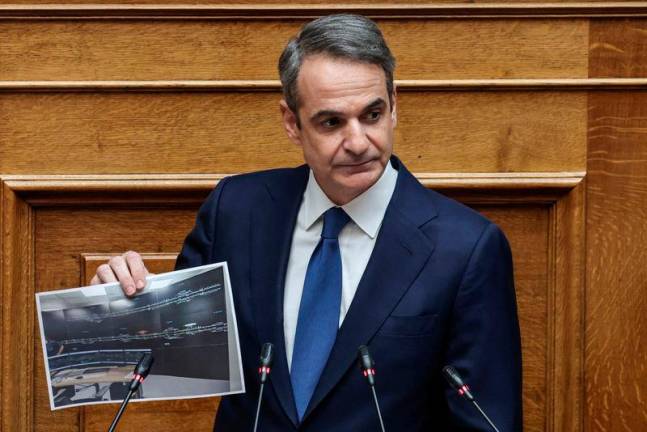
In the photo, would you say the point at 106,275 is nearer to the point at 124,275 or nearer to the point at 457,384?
the point at 124,275

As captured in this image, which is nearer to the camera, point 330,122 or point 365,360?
point 365,360

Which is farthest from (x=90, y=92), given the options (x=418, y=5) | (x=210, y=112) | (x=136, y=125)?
(x=418, y=5)

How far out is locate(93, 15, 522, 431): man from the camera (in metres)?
1.83

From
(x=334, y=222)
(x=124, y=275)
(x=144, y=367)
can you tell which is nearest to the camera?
(x=144, y=367)

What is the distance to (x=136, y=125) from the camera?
2.47 meters

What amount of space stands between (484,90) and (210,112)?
642mm

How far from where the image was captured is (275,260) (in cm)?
195

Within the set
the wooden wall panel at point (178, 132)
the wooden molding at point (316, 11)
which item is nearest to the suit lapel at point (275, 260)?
the wooden wall panel at point (178, 132)

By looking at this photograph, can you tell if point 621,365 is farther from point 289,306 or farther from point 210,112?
point 210,112

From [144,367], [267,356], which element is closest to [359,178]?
[267,356]

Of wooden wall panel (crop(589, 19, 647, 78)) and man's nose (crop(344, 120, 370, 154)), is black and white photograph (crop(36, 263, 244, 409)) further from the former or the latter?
wooden wall panel (crop(589, 19, 647, 78))

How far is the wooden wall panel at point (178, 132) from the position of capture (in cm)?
246

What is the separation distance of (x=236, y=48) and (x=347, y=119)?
2.29 feet

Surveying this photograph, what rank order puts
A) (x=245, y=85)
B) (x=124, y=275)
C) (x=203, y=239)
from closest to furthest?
(x=124, y=275) → (x=203, y=239) → (x=245, y=85)
